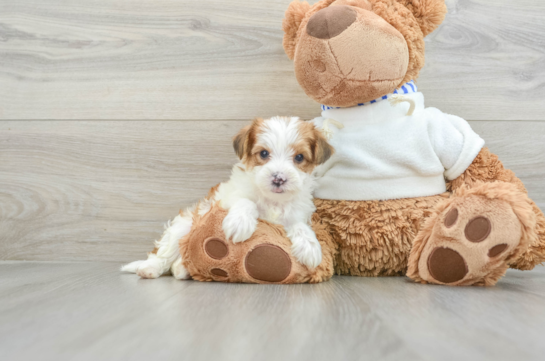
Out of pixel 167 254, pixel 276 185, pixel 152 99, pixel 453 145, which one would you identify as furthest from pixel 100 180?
pixel 453 145

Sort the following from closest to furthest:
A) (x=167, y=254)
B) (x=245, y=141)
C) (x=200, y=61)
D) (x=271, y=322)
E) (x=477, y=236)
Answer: (x=271, y=322), (x=477, y=236), (x=245, y=141), (x=167, y=254), (x=200, y=61)

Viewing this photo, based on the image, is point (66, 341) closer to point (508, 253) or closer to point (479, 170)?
point (508, 253)

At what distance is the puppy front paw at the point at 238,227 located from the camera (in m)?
1.01

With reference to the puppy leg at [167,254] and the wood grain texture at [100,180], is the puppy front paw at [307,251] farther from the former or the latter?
the wood grain texture at [100,180]

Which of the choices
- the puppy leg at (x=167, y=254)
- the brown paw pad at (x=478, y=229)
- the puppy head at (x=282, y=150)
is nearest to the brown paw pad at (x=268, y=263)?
the puppy head at (x=282, y=150)

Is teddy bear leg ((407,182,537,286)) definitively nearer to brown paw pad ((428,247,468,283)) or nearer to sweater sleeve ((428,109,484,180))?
brown paw pad ((428,247,468,283))

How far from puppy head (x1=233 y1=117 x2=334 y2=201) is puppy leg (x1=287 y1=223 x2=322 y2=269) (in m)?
0.10

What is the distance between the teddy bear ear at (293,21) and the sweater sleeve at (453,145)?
446mm

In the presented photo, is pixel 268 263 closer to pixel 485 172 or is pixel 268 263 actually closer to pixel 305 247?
pixel 305 247

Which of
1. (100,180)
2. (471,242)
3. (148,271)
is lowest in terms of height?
(148,271)

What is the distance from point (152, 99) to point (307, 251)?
2.80 feet

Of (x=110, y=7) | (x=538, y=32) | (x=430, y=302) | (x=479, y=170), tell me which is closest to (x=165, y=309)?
(x=430, y=302)

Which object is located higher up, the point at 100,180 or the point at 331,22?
the point at 331,22

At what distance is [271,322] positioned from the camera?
2.22 ft
